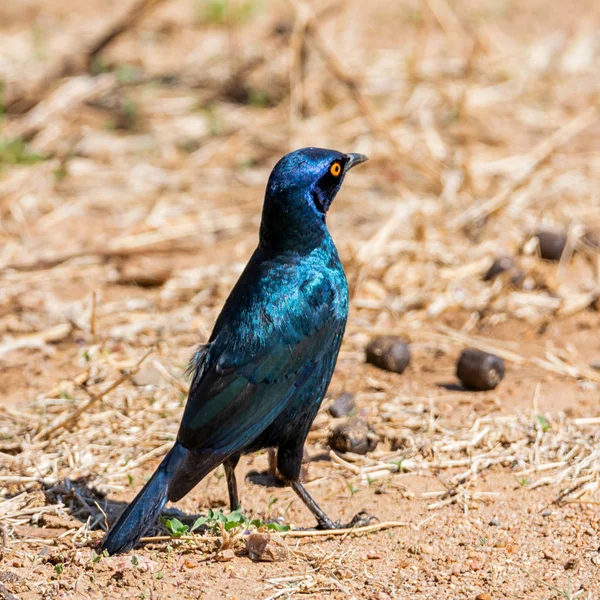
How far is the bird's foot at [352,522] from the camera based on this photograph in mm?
3937

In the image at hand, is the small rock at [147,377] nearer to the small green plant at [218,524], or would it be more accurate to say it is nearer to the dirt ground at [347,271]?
the dirt ground at [347,271]

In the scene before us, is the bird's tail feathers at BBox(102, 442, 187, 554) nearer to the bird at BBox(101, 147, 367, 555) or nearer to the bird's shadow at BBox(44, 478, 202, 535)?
the bird at BBox(101, 147, 367, 555)

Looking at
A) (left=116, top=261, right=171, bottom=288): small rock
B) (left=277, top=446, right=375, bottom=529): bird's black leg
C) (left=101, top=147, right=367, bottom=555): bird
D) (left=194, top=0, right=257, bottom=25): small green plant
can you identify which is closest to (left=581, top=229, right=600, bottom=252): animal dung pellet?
(left=116, top=261, right=171, bottom=288): small rock

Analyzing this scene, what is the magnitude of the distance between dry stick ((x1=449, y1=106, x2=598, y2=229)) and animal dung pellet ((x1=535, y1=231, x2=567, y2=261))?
53 centimetres

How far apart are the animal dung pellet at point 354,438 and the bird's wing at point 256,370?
2.22ft

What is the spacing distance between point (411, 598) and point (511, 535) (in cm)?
64

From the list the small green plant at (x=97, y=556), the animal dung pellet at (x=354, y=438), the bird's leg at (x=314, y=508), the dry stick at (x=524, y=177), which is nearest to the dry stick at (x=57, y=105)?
the dry stick at (x=524, y=177)

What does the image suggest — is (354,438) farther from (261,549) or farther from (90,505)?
(90,505)

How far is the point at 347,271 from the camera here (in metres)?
6.15

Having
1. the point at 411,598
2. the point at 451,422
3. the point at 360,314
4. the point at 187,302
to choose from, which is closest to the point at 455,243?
the point at 360,314

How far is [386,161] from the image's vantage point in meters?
8.07

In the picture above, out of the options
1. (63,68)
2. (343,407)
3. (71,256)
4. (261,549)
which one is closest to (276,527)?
(261,549)

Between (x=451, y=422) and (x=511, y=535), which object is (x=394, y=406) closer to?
(x=451, y=422)

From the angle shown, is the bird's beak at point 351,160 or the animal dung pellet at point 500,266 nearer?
the bird's beak at point 351,160
